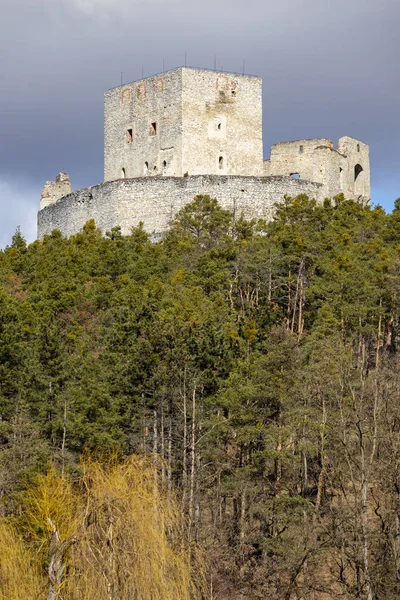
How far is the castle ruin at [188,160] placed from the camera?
156 ft

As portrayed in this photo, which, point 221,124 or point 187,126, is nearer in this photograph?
point 187,126

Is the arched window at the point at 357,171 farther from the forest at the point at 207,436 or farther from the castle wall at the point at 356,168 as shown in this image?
the forest at the point at 207,436

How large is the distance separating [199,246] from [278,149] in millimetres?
10642

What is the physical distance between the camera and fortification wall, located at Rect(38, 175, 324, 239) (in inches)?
1863

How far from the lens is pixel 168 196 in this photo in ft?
156

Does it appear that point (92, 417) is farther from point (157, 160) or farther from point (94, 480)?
point (157, 160)

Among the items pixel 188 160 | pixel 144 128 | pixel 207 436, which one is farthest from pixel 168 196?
pixel 207 436

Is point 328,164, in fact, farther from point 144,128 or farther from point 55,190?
point 55,190

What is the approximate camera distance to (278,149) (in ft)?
174

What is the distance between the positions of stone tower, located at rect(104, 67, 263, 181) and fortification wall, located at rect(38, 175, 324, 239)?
5.19ft

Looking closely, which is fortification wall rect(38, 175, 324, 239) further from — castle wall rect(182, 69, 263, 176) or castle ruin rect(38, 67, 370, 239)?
castle wall rect(182, 69, 263, 176)

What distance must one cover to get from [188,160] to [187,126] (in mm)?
1510

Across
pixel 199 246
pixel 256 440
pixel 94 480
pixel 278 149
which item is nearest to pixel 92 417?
pixel 256 440

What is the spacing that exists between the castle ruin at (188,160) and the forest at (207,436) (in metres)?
9.16
